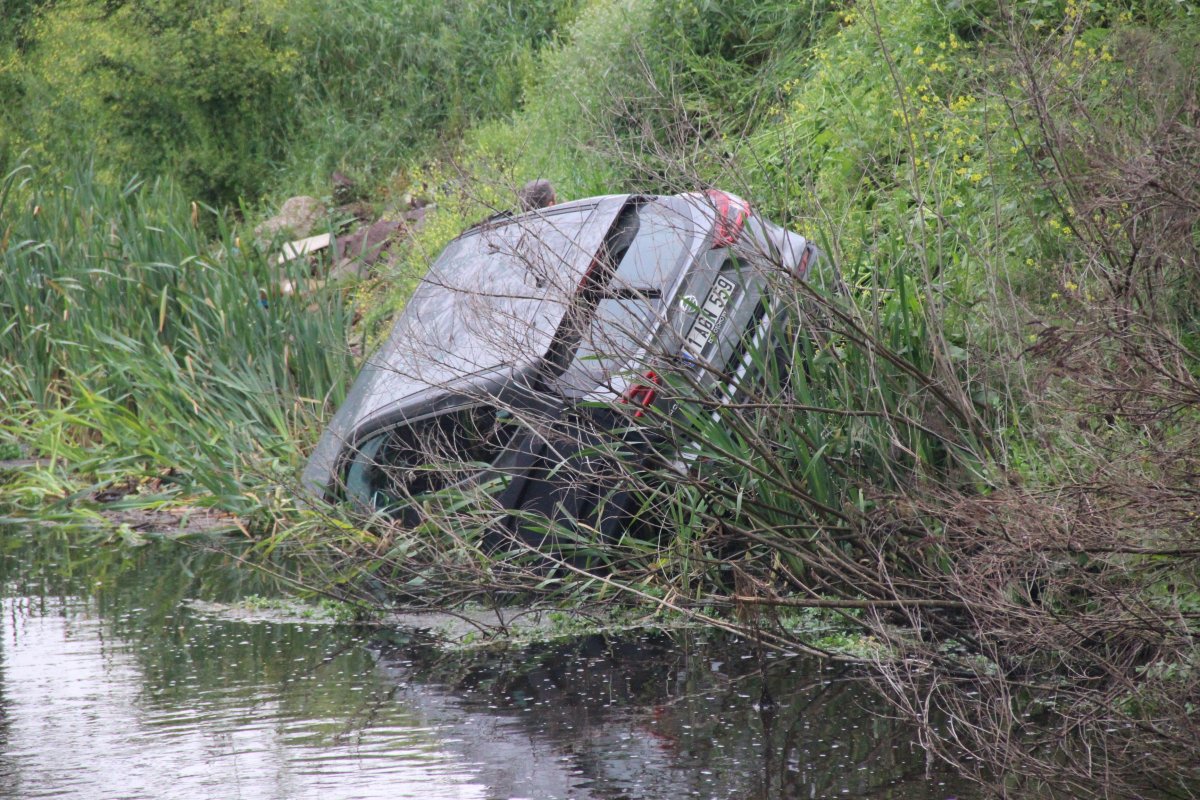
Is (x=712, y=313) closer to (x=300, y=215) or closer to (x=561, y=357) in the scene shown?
(x=561, y=357)

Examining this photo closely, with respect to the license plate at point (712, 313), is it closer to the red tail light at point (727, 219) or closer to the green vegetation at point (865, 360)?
the red tail light at point (727, 219)

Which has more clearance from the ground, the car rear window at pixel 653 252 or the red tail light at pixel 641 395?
the car rear window at pixel 653 252

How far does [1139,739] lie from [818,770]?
84 centimetres

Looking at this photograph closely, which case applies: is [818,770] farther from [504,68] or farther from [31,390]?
[504,68]

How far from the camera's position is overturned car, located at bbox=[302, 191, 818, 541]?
497 cm

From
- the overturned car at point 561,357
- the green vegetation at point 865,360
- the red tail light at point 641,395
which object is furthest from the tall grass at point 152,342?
the red tail light at point 641,395

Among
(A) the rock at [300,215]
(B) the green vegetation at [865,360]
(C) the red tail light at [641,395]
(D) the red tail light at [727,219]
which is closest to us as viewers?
(B) the green vegetation at [865,360]

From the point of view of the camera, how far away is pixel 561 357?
17.5 feet

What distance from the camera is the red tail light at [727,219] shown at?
4.82m

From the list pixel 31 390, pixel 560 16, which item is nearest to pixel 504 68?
pixel 560 16

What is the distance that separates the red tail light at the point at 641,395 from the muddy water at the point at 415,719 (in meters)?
0.89

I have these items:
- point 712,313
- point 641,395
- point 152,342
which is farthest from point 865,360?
point 152,342

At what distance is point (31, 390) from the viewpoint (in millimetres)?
9852

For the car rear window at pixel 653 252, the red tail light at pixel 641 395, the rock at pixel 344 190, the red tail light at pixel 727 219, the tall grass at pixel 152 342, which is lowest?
the rock at pixel 344 190
